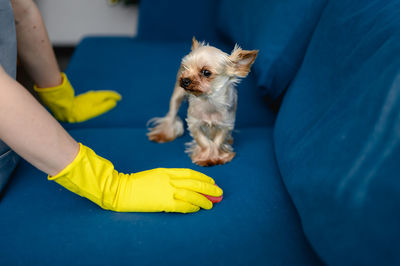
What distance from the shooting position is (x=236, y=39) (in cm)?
163

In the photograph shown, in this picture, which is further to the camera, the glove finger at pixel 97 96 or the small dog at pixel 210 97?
the glove finger at pixel 97 96

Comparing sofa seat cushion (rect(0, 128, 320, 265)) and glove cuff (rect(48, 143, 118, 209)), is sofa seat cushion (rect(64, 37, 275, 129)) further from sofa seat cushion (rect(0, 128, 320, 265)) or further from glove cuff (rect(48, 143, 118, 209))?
glove cuff (rect(48, 143, 118, 209))

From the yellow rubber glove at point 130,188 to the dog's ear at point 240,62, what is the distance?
337 mm

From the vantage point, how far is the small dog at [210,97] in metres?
0.99

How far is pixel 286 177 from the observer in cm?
88

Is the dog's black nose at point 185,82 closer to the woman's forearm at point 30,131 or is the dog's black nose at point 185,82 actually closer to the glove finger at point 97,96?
the woman's forearm at point 30,131

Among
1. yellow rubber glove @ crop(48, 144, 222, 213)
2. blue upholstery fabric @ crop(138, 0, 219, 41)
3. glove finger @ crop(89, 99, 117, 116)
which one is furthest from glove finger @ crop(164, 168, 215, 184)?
blue upholstery fabric @ crop(138, 0, 219, 41)

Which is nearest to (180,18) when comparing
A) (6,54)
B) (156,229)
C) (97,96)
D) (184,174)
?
(97,96)

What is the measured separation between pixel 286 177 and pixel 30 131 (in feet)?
1.99

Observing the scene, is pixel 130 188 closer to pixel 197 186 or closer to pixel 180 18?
pixel 197 186

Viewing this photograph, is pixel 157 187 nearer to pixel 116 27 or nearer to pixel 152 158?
pixel 152 158

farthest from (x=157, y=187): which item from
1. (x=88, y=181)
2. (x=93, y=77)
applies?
(x=93, y=77)

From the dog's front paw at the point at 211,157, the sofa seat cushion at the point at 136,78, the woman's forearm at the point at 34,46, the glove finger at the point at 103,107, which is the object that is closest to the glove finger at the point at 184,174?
the dog's front paw at the point at 211,157

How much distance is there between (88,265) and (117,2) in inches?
105
